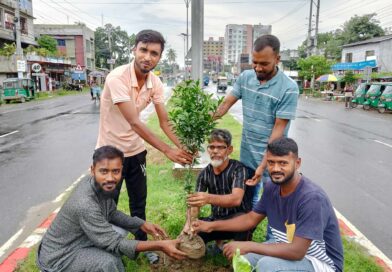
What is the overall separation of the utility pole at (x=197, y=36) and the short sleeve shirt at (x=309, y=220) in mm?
3168

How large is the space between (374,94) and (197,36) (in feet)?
61.5

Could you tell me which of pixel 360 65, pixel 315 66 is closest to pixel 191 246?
pixel 360 65

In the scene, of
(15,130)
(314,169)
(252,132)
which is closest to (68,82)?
(15,130)

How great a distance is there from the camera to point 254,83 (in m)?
3.27

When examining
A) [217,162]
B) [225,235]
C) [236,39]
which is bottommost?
[225,235]

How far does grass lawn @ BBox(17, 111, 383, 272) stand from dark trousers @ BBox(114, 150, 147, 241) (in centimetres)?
38

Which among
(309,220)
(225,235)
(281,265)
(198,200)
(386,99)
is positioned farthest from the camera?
(386,99)

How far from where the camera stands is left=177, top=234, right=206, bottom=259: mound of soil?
2.95m

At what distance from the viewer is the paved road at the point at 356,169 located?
16.3ft

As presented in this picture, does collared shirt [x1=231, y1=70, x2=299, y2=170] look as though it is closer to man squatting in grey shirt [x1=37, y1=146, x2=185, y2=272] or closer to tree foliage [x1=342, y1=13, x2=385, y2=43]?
man squatting in grey shirt [x1=37, y1=146, x2=185, y2=272]

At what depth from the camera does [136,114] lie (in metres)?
3.07

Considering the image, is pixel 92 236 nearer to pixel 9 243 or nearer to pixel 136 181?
pixel 136 181

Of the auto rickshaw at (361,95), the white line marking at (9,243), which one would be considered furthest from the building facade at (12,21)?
the white line marking at (9,243)

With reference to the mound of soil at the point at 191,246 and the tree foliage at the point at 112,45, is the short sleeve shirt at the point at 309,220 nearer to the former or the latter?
the mound of soil at the point at 191,246
